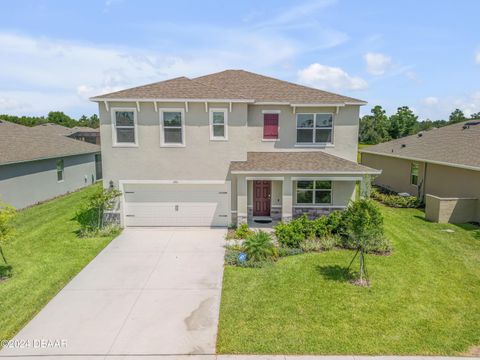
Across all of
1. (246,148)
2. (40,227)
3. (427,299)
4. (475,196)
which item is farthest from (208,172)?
(475,196)

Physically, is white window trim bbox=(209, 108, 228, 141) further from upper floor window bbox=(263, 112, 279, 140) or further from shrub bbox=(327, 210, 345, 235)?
shrub bbox=(327, 210, 345, 235)

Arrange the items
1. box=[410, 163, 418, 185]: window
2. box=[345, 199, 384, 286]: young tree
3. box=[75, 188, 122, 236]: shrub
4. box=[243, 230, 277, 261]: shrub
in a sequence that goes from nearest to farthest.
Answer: box=[345, 199, 384, 286]: young tree < box=[243, 230, 277, 261]: shrub < box=[75, 188, 122, 236]: shrub < box=[410, 163, 418, 185]: window

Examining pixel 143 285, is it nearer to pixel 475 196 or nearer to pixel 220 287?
pixel 220 287

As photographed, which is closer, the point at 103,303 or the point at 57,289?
the point at 103,303

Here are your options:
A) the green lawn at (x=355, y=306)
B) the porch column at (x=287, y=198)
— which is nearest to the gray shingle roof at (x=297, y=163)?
the porch column at (x=287, y=198)

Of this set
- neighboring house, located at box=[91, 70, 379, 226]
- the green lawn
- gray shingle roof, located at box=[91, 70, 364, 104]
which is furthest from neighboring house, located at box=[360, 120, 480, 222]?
gray shingle roof, located at box=[91, 70, 364, 104]
